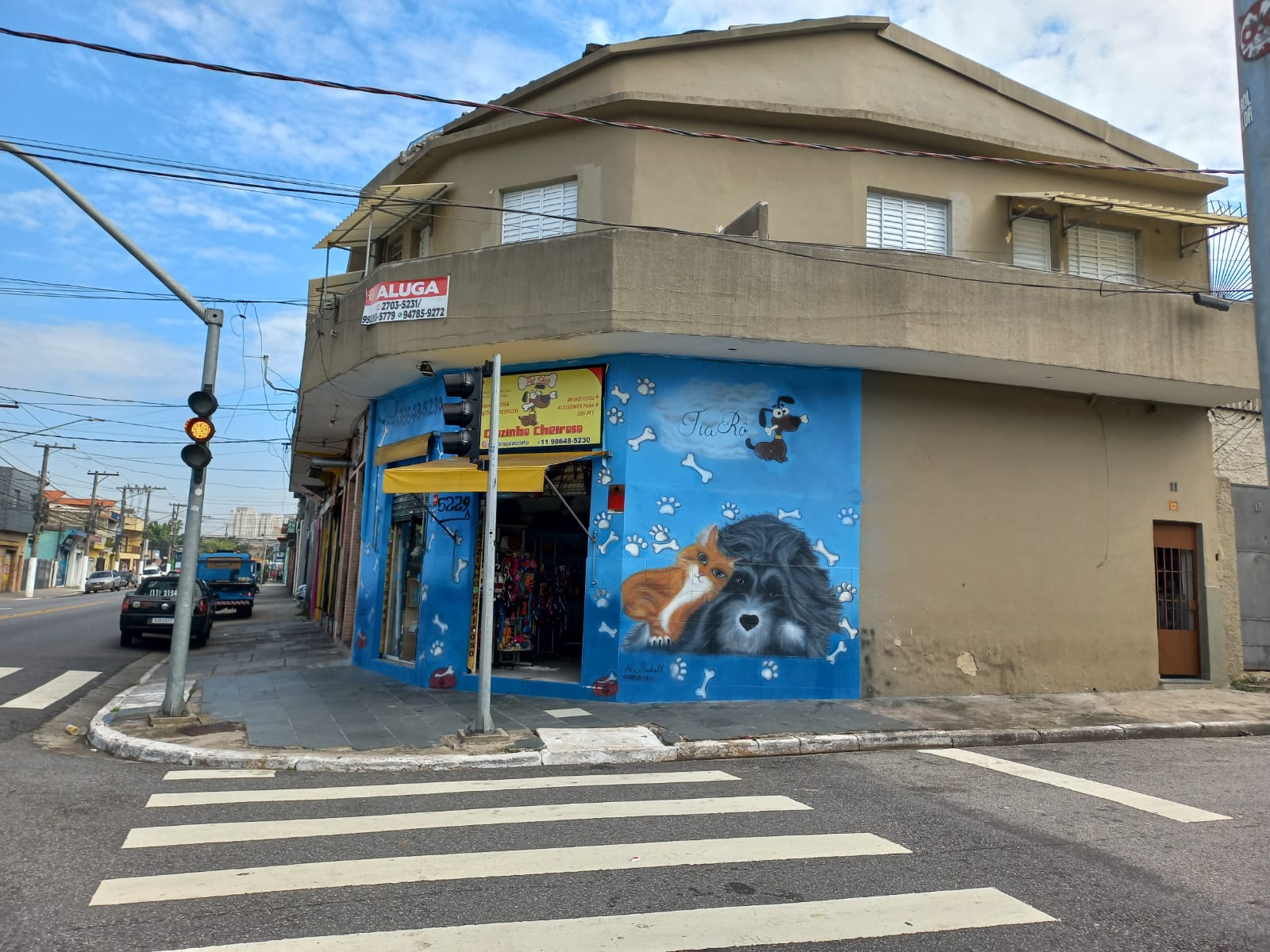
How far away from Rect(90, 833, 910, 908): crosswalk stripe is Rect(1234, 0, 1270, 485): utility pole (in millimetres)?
3420

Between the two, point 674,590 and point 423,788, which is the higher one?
point 674,590

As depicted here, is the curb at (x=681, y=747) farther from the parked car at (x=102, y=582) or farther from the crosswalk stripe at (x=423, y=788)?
the parked car at (x=102, y=582)

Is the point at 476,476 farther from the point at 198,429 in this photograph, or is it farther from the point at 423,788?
the point at 423,788

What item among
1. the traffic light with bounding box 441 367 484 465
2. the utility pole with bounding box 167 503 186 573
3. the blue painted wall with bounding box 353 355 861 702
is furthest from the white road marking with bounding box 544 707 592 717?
the utility pole with bounding box 167 503 186 573

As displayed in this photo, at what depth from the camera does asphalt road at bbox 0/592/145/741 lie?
984cm

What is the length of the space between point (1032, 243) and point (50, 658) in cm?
1786

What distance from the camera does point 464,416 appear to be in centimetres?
859

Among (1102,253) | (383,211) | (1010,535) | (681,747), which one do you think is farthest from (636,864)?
(1102,253)

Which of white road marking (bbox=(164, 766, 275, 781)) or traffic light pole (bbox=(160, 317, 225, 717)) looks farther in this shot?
traffic light pole (bbox=(160, 317, 225, 717))

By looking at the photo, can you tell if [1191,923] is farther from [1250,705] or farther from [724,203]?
[724,203]

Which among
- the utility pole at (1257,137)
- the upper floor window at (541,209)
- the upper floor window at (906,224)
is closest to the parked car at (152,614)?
the upper floor window at (541,209)

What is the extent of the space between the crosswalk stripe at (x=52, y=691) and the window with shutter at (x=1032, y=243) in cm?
1480

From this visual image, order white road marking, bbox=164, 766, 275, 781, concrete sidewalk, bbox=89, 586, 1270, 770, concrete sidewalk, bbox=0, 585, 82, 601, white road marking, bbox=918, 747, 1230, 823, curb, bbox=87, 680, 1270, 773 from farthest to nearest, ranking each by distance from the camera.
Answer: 1. concrete sidewalk, bbox=0, 585, 82, 601
2. concrete sidewalk, bbox=89, 586, 1270, 770
3. curb, bbox=87, 680, 1270, 773
4. white road marking, bbox=164, 766, 275, 781
5. white road marking, bbox=918, 747, 1230, 823

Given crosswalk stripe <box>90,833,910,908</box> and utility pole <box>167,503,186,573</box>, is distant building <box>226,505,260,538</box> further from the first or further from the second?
crosswalk stripe <box>90,833,910,908</box>
